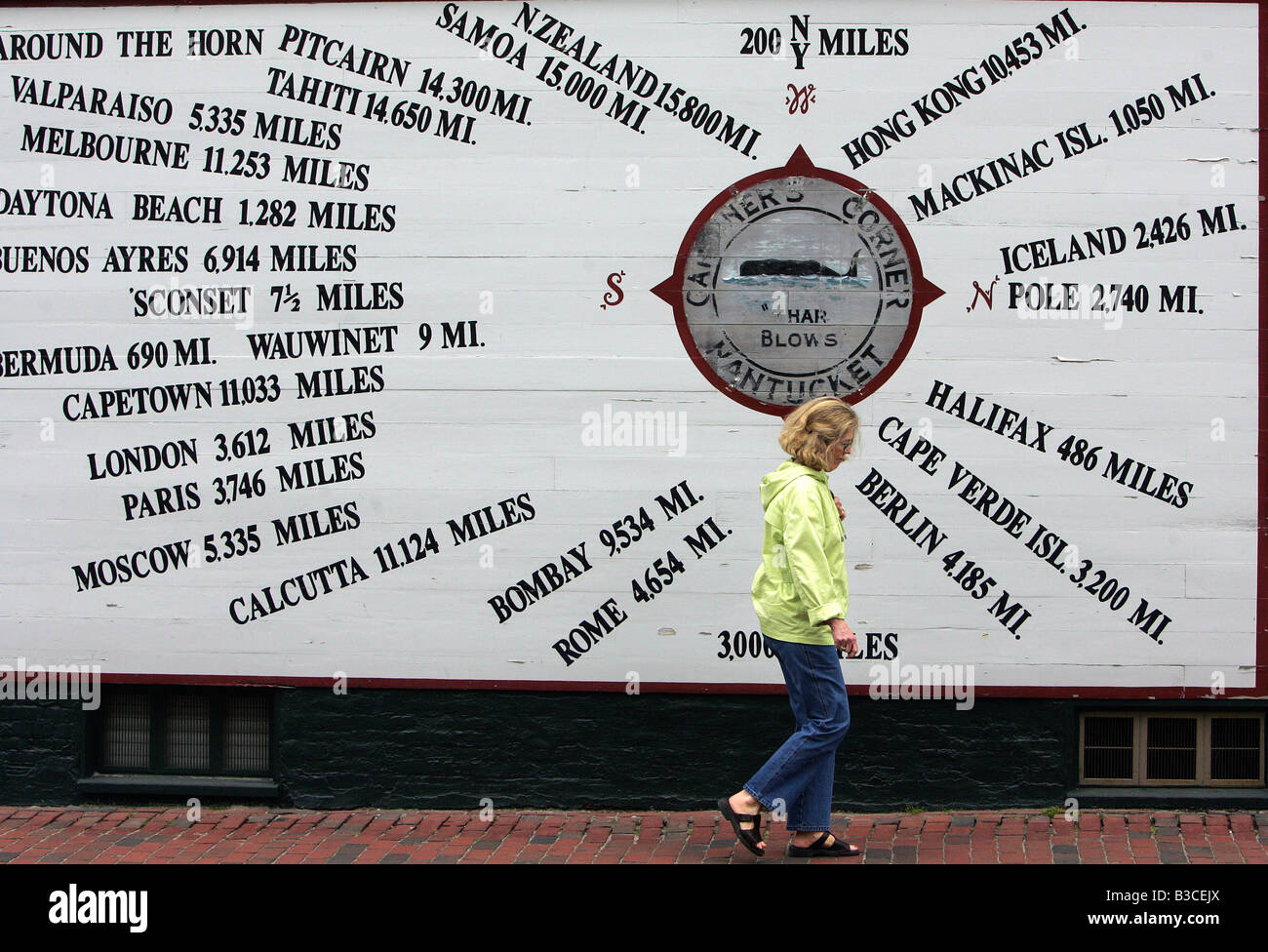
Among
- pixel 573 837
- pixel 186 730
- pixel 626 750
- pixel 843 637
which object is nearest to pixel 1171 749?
pixel 843 637

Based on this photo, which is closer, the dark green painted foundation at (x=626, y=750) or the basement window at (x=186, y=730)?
the dark green painted foundation at (x=626, y=750)

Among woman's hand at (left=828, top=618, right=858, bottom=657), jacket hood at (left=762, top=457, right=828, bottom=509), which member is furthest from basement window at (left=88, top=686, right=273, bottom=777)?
woman's hand at (left=828, top=618, right=858, bottom=657)

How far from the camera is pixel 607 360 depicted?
6086mm

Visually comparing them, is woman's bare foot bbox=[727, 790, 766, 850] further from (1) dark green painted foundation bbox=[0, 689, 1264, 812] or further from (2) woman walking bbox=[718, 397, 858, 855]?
(1) dark green painted foundation bbox=[0, 689, 1264, 812]

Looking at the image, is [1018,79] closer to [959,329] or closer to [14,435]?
[959,329]

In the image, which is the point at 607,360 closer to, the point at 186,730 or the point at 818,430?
the point at 818,430

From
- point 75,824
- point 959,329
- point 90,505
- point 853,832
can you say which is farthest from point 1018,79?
point 75,824

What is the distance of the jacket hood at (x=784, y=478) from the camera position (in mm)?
5344

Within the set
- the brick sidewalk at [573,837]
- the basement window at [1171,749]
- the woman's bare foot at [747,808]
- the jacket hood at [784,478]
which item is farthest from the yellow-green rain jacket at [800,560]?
the basement window at [1171,749]

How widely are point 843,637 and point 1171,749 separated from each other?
2048 mm

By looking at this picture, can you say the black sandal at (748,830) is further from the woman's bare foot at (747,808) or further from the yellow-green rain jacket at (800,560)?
the yellow-green rain jacket at (800,560)

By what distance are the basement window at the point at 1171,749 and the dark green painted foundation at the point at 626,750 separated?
0.09 m

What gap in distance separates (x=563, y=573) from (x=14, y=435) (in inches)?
103

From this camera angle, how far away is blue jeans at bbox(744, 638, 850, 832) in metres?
5.32
